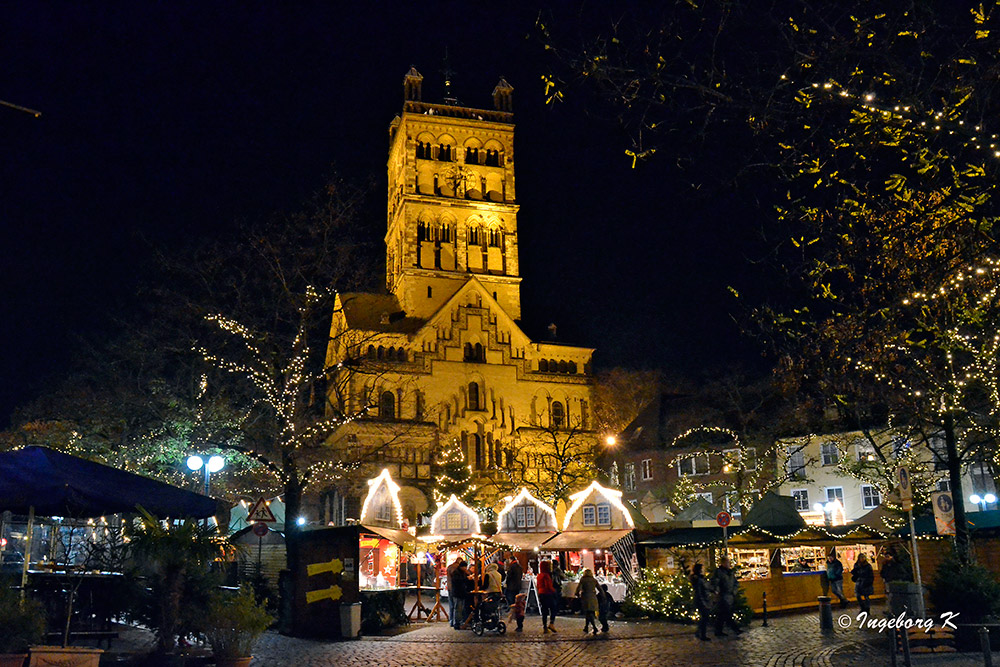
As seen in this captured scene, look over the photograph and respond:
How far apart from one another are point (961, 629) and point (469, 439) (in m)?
42.1

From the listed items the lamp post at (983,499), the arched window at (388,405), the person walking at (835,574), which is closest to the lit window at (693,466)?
the lamp post at (983,499)

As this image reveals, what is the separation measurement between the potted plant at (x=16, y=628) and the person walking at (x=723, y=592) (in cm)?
1263

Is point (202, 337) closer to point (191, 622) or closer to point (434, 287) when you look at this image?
point (191, 622)

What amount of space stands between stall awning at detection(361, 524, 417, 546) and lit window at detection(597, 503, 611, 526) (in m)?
5.16

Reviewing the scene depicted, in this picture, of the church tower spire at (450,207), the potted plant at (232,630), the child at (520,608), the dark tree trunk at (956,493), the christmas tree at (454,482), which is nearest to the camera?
the potted plant at (232,630)

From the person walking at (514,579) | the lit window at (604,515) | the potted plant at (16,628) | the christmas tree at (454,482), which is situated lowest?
the person walking at (514,579)

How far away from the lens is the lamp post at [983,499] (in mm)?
39656

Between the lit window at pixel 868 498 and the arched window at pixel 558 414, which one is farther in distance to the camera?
the arched window at pixel 558 414

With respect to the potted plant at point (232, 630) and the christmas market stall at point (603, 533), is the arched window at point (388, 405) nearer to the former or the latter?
the christmas market stall at point (603, 533)

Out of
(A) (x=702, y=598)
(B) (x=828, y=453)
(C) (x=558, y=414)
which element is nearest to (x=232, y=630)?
(A) (x=702, y=598)

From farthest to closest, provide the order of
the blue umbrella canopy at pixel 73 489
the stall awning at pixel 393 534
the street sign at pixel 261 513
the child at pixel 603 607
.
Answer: the stall awning at pixel 393 534 → the child at pixel 603 607 → the street sign at pixel 261 513 → the blue umbrella canopy at pixel 73 489

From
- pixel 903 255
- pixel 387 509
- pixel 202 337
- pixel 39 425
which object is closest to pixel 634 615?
pixel 387 509

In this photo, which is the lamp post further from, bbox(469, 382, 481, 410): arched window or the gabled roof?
the gabled roof

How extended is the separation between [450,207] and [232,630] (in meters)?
50.4
